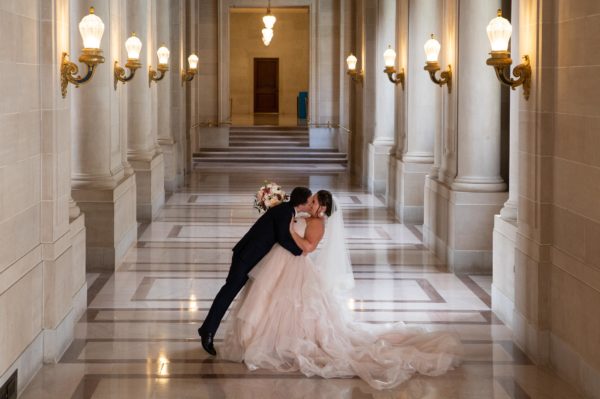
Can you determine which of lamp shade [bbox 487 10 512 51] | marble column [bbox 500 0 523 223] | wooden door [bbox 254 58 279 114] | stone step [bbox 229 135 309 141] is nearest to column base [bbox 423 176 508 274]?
marble column [bbox 500 0 523 223]

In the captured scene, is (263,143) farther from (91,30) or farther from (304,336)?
(304,336)

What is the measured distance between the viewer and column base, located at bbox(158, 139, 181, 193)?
21.9 metres

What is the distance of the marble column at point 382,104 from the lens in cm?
2147

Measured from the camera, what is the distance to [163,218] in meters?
18.2

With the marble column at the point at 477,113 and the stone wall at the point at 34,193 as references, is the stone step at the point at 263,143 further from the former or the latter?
the stone wall at the point at 34,193

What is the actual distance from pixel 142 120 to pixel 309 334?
9.85 m

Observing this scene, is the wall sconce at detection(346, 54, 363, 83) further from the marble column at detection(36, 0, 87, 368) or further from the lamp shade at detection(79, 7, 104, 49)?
the marble column at detection(36, 0, 87, 368)

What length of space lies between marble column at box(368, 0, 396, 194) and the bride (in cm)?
1310

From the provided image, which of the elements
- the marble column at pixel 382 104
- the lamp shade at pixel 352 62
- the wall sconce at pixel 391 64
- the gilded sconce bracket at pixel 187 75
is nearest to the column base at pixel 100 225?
the wall sconce at pixel 391 64

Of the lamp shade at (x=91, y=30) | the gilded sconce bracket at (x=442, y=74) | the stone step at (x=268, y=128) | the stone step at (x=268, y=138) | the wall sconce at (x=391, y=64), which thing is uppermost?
the wall sconce at (x=391, y=64)

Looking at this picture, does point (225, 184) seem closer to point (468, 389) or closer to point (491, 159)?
point (491, 159)

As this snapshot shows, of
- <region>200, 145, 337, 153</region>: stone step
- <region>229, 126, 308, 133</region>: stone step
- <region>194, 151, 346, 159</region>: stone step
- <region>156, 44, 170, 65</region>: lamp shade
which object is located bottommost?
<region>194, 151, 346, 159</region>: stone step

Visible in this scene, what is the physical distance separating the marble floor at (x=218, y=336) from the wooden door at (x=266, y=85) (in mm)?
26953

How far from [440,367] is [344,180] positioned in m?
17.1
